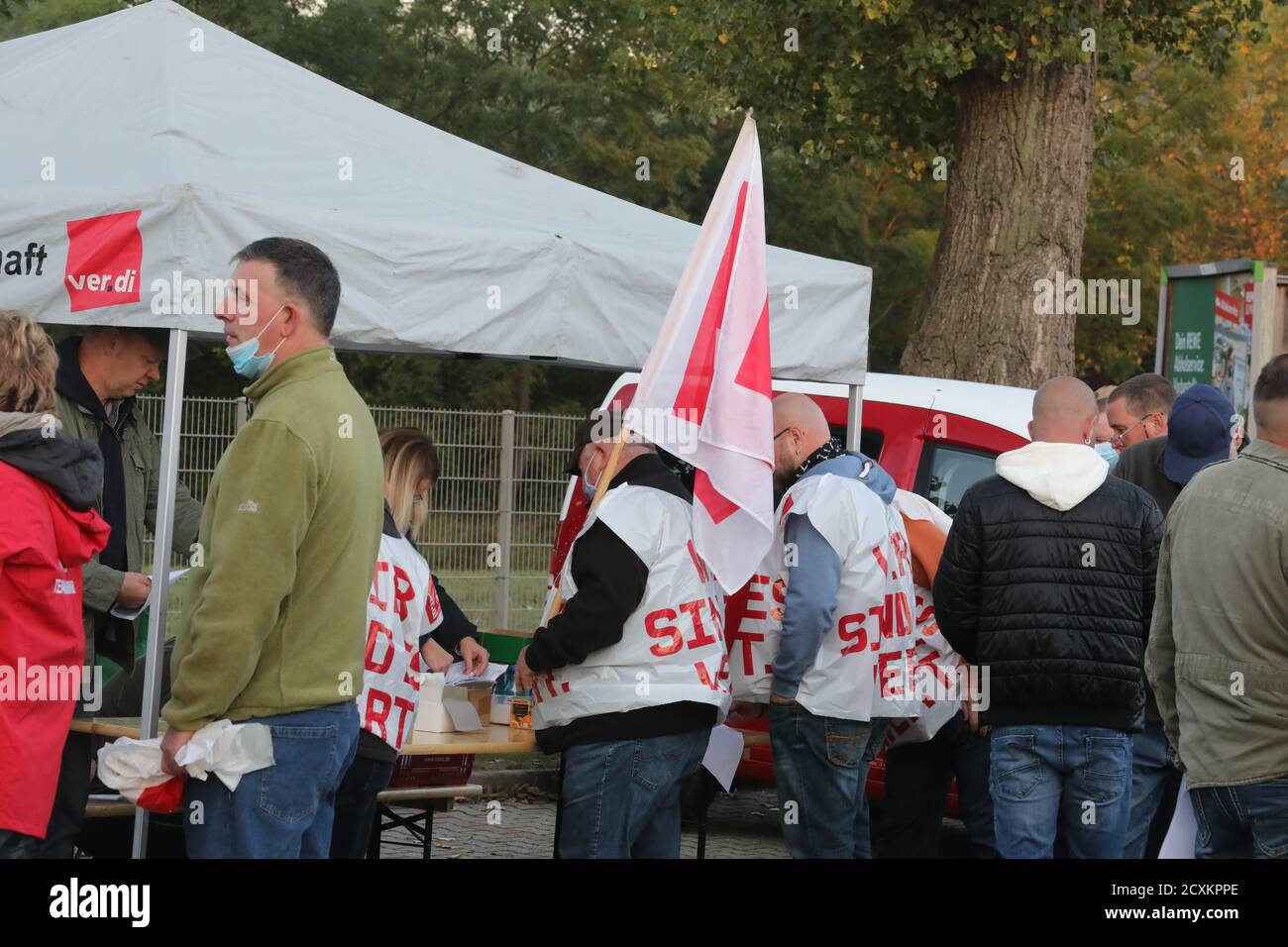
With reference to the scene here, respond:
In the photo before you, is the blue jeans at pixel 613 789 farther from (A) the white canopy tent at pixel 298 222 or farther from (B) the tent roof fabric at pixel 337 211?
(B) the tent roof fabric at pixel 337 211

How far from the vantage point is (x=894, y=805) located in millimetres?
6473

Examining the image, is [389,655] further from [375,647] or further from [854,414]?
[854,414]

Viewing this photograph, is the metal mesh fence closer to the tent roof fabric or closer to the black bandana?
the tent roof fabric

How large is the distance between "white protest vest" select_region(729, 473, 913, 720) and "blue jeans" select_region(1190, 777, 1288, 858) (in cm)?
141

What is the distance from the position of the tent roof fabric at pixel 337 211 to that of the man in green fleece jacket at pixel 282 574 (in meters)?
1.05

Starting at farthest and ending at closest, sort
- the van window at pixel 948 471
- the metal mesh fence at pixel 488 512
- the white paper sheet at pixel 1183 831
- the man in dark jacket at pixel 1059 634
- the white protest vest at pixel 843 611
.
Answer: the metal mesh fence at pixel 488 512
the van window at pixel 948 471
the white protest vest at pixel 843 611
the man in dark jacket at pixel 1059 634
the white paper sheet at pixel 1183 831

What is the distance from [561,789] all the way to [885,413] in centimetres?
367

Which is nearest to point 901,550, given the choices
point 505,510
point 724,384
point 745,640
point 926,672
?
point 926,672

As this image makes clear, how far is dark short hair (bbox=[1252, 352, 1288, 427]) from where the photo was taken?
13.9 feet

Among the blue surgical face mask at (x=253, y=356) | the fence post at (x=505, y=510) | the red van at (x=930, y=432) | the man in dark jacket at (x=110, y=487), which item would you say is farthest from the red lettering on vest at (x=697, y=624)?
the fence post at (x=505, y=510)

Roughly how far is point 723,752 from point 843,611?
0.74 m

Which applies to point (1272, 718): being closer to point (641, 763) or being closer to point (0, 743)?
point (641, 763)

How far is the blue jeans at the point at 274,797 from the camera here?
3.83m

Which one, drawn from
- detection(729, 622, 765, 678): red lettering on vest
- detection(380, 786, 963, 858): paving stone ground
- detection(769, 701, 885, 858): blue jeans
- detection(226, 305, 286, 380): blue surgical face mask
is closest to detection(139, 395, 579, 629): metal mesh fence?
detection(380, 786, 963, 858): paving stone ground
